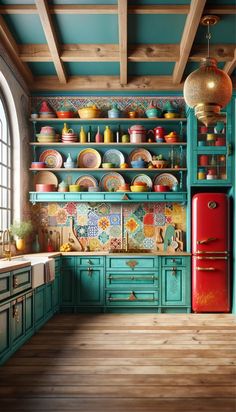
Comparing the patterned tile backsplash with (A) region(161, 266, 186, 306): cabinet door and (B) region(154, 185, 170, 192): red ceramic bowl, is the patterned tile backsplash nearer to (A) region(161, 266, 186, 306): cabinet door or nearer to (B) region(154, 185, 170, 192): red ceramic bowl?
(B) region(154, 185, 170, 192): red ceramic bowl

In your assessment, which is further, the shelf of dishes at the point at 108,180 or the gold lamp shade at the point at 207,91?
the shelf of dishes at the point at 108,180

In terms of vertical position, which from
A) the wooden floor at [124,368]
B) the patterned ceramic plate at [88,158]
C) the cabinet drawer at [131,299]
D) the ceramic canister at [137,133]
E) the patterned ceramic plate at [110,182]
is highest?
the ceramic canister at [137,133]

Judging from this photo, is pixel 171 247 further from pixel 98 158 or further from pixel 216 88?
pixel 216 88

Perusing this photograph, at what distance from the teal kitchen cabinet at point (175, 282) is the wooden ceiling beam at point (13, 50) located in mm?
3126

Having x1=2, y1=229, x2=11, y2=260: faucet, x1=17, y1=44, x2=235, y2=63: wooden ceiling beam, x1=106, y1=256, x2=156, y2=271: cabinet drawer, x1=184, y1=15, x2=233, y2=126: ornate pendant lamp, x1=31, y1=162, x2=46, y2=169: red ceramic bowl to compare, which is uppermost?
x1=17, y1=44, x2=235, y2=63: wooden ceiling beam

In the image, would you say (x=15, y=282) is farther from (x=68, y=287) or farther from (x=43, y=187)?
(x=43, y=187)

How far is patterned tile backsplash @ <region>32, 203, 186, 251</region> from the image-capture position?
6.44 meters

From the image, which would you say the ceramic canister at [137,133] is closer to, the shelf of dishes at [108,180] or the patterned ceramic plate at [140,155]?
the patterned ceramic plate at [140,155]

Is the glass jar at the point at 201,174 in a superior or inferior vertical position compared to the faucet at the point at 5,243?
superior

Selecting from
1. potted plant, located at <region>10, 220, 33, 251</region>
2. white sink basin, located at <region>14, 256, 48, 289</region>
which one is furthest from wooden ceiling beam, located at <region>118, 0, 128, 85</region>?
white sink basin, located at <region>14, 256, 48, 289</region>

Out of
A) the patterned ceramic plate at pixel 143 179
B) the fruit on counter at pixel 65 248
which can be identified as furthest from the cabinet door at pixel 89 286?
the patterned ceramic plate at pixel 143 179

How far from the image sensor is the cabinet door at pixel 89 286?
5.86 m

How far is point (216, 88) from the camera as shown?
11.1 feet

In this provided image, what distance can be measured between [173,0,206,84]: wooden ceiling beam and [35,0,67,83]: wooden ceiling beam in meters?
1.46
